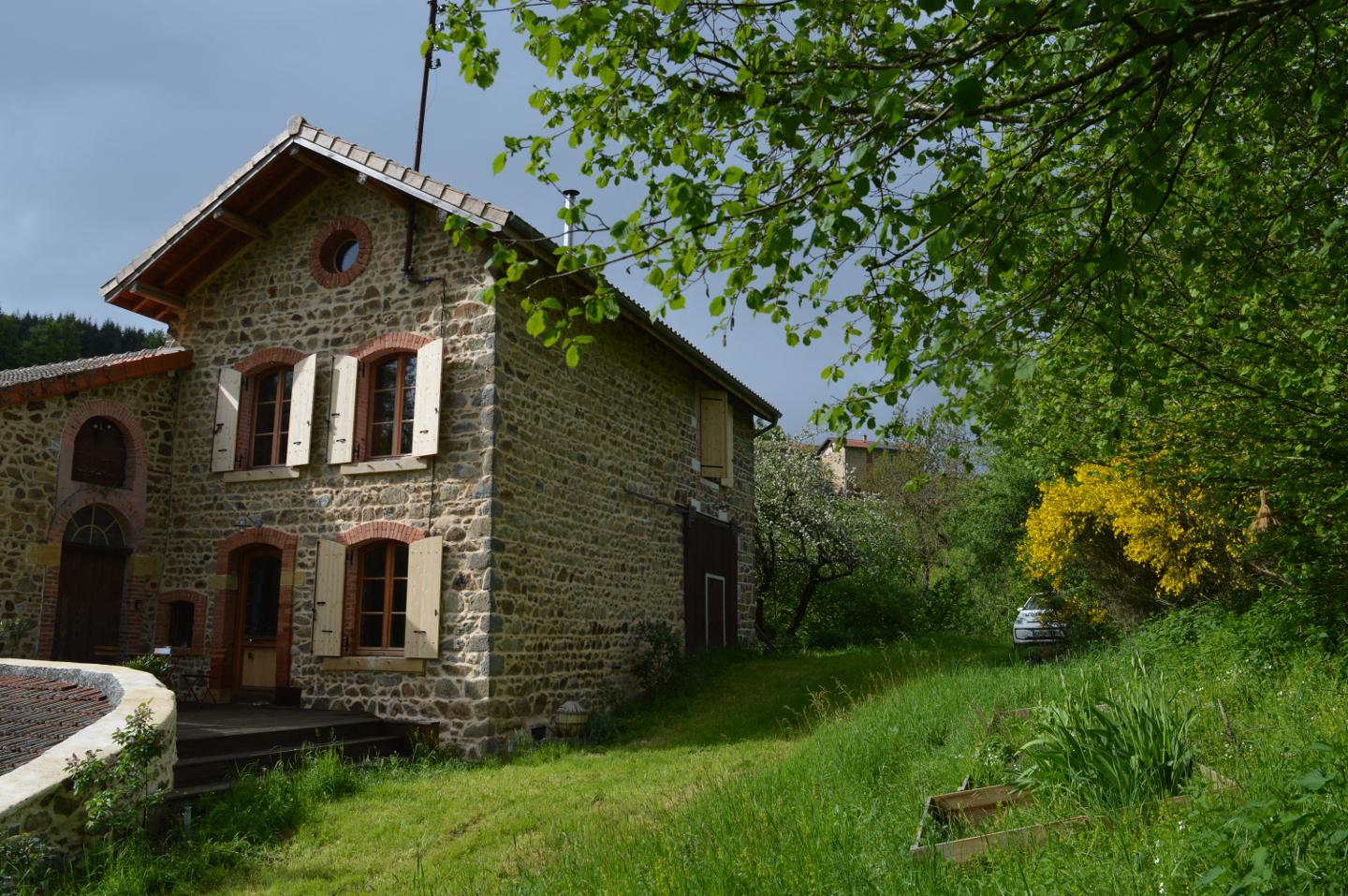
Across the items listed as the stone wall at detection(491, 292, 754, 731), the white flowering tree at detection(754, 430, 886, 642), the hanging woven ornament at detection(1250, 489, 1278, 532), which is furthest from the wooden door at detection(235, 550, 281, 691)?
the white flowering tree at detection(754, 430, 886, 642)

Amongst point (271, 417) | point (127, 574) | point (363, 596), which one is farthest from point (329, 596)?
point (127, 574)

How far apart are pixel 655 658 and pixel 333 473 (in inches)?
190

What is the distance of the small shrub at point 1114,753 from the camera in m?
4.21

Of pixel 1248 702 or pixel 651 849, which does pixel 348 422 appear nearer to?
pixel 651 849

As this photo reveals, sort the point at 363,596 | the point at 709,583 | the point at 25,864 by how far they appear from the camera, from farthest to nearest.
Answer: the point at 709,583, the point at 363,596, the point at 25,864

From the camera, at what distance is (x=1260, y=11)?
346cm

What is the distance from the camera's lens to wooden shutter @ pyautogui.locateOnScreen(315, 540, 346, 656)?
10.1 metres

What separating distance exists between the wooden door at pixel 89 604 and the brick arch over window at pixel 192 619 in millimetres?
419

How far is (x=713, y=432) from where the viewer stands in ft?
49.9

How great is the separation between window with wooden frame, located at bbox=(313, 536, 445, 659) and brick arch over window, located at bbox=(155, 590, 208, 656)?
1.80m

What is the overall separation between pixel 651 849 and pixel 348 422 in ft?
24.0

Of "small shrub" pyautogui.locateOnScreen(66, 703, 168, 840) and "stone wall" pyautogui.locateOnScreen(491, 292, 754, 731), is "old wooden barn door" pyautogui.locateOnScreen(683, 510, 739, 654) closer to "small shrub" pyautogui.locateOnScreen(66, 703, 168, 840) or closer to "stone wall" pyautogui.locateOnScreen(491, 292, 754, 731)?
"stone wall" pyautogui.locateOnScreen(491, 292, 754, 731)

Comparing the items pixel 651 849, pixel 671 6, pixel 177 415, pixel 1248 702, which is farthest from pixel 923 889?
pixel 177 415

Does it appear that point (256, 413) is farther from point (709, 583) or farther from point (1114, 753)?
point (1114, 753)
